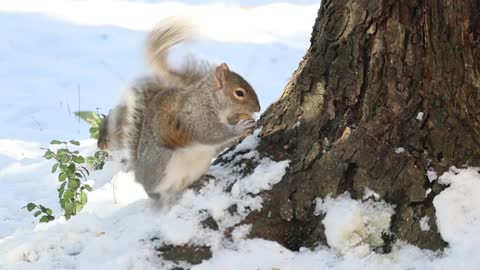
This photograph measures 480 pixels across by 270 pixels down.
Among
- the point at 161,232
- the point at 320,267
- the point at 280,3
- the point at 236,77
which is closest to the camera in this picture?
the point at 320,267

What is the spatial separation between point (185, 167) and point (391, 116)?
2.19 feet

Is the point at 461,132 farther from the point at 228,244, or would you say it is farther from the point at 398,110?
the point at 228,244

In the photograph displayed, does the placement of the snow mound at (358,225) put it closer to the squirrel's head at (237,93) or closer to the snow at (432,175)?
the snow at (432,175)

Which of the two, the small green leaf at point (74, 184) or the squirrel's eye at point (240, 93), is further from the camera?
the small green leaf at point (74, 184)

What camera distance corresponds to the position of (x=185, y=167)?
2744 mm

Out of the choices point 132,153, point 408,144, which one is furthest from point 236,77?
point 408,144

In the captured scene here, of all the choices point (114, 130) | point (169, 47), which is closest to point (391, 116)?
point (169, 47)

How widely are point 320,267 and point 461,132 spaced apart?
1.91ft

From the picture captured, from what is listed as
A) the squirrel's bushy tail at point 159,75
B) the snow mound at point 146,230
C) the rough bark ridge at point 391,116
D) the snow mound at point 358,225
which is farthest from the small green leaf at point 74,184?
the snow mound at point 358,225

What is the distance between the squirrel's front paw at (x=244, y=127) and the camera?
277cm

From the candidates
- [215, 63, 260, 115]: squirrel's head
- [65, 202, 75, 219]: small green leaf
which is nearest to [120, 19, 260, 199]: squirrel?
[215, 63, 260, 115]: squirrel's head

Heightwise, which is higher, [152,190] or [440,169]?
[440,169]

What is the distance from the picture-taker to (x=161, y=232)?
266cm

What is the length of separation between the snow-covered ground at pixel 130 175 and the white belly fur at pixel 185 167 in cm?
4
